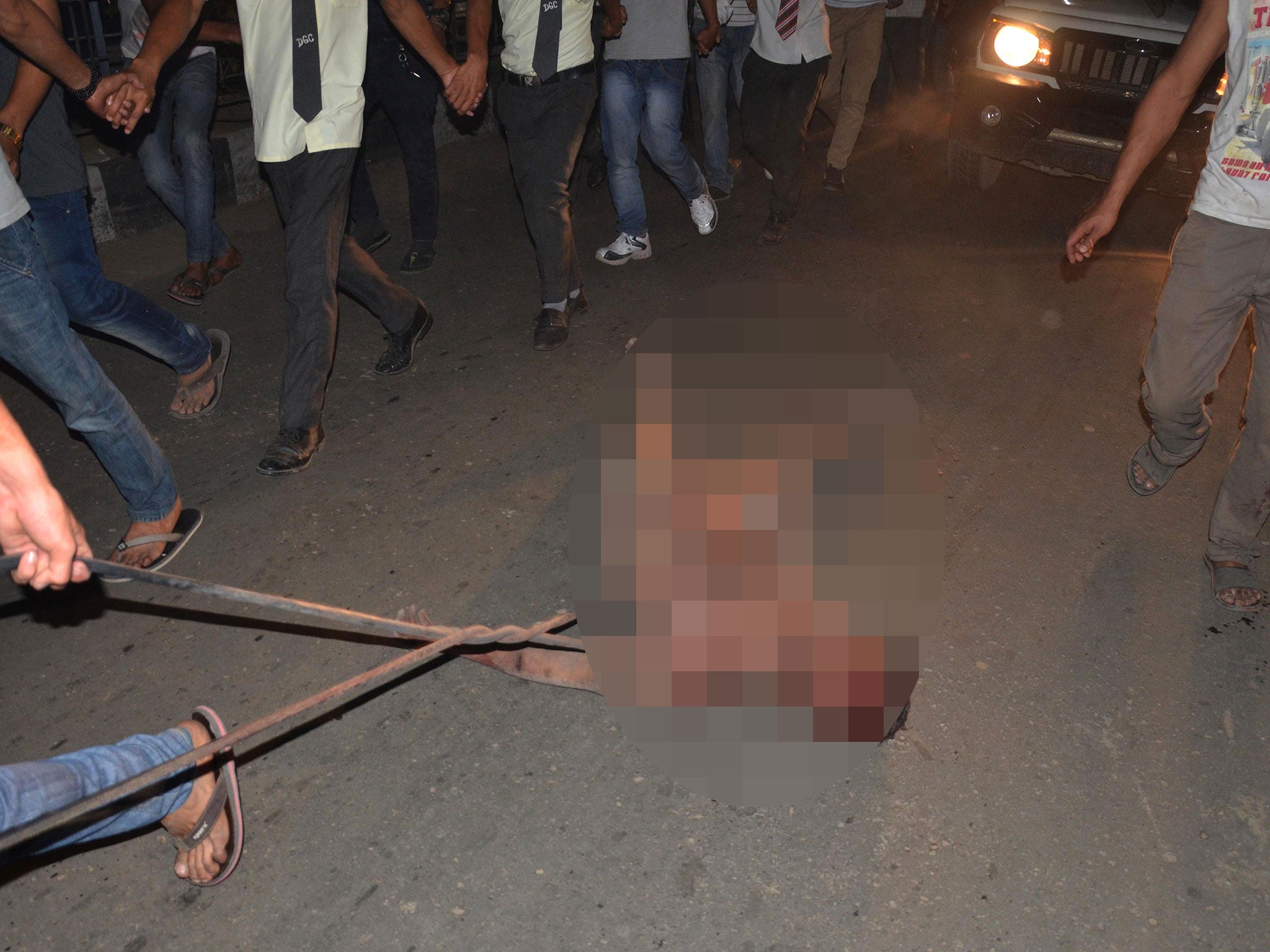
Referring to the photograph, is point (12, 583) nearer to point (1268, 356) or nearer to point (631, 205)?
point (631, 205)

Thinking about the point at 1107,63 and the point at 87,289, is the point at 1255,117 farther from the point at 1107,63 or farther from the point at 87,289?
the point at 87,289

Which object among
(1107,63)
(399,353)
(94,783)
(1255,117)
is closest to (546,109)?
(399,353)

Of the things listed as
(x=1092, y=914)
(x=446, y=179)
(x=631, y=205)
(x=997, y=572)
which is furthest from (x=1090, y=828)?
(x=446, y=179)

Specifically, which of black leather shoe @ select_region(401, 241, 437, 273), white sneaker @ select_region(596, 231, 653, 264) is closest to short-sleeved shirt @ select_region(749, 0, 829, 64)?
white sneaker @ select_region(596, 231, 653, 264)

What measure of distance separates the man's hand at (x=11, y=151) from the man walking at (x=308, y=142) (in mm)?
801

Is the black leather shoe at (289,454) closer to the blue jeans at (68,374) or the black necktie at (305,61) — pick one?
the blue jeans at (68,374)

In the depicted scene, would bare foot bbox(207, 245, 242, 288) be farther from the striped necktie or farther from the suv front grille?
the suv front grille

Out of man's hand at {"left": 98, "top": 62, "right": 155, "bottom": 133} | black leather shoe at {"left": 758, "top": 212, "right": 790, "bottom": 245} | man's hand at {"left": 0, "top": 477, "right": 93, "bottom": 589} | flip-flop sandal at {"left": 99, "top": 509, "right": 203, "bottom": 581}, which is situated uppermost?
man's hand at {"left": 98, "top": 62, "right": 155, "bottom": 133}

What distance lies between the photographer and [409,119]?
556 cm

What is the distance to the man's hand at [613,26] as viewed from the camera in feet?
16.9

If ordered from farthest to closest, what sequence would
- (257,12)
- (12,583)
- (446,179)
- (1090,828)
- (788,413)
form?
(446,179) → (257,12) → (12,583) → (1090,828) → (788,413)

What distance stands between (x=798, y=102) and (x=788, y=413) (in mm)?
4802

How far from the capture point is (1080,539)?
3.49 metres

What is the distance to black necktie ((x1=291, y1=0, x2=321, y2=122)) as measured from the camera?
11.7 feet
